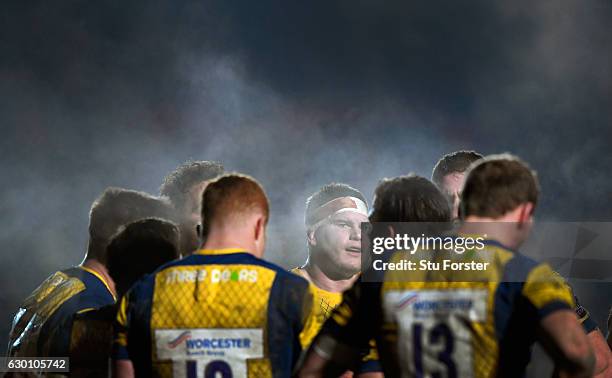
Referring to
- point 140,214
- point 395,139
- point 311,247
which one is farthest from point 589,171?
point 140,214

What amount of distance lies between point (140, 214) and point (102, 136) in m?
14.2

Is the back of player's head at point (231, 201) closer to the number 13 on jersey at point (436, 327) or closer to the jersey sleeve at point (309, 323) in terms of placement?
the jersey sleeve at point (309, 323)

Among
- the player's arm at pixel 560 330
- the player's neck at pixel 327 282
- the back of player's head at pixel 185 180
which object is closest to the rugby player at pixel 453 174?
the player's neck at pixel 327 282

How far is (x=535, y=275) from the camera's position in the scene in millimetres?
2568

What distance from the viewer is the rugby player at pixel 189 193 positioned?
15.3 ft

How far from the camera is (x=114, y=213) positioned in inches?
157

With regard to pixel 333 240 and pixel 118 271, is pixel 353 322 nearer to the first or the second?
pixel 118 271

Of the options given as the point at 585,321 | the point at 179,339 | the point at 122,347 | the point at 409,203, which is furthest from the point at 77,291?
the point at 585,321

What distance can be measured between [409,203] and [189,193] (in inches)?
72.7

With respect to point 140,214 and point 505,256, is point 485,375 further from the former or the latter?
point 140,214

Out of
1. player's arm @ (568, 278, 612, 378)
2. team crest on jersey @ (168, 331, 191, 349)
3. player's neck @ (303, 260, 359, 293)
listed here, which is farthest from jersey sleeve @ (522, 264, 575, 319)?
player's neck @ (303, 260, 359, 293)

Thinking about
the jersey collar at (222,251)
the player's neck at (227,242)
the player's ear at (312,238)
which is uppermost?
the player's ear at (312,238)

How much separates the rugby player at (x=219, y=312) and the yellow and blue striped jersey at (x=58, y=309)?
2.03ft

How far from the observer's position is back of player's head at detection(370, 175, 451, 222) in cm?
341
